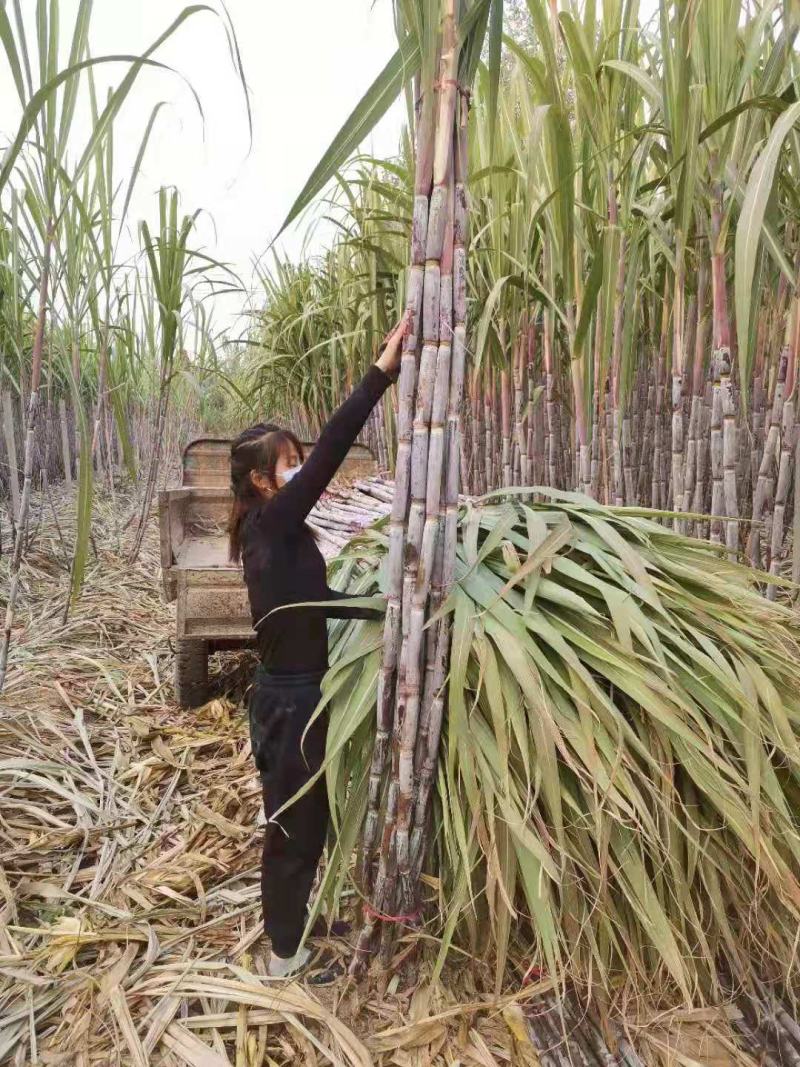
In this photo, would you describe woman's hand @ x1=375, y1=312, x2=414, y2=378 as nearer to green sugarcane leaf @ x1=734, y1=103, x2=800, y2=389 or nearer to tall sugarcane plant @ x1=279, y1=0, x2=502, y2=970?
tall sugarcane plant @ x1=279, y1=0, x2=502, y2=970

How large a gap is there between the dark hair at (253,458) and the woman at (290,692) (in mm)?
73

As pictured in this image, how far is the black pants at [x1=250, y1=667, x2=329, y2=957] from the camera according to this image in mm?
1097

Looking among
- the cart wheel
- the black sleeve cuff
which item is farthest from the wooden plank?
the black sleeve cuff

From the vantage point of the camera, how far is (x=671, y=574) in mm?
1106

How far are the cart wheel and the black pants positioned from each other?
0.86m

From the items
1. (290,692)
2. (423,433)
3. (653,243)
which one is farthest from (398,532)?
(653,243)

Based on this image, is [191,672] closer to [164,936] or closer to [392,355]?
[164,936]

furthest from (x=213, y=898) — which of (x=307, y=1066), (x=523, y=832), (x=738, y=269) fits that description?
(x=738, y=269)

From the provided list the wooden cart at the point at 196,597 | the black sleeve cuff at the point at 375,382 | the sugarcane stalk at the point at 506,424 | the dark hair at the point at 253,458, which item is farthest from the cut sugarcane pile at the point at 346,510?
the black sleeve cuff at the point at 375,382

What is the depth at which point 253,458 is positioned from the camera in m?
1.19

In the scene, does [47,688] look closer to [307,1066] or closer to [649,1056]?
[307,1066]

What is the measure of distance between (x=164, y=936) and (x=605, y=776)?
82 cm

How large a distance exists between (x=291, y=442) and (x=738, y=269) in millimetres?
761

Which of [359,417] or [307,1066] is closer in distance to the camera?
[307,1066]
